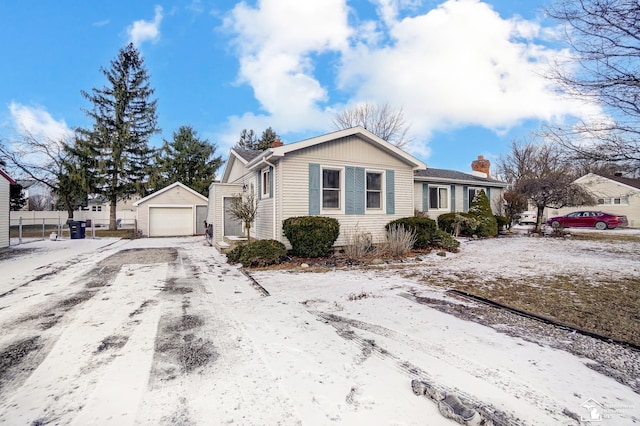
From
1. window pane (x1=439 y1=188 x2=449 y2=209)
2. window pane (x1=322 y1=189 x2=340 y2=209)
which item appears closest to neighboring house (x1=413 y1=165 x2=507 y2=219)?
window pane (x1=439 y1=188 x2=449 y2=209)

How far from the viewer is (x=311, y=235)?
27.2 feet

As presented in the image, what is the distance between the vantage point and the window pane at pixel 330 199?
384 inches

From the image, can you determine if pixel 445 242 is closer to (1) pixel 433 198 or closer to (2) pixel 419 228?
(2) pixel 419 228

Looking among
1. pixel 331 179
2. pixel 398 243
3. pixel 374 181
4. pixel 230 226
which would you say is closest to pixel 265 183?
pixel 331 179

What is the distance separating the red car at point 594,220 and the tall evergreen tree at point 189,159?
27.5m

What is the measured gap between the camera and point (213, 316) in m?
3.96

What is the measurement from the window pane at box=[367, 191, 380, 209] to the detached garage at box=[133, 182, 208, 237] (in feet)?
42.5

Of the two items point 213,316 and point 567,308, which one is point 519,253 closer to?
point 567,308

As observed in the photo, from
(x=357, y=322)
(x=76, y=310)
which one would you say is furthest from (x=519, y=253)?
(x=76, y=310)

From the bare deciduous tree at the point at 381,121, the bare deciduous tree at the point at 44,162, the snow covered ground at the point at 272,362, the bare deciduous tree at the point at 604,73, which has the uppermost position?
the bare deciduous tree at the point at 381,121

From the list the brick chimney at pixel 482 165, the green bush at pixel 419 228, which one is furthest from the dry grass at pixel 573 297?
the brick chimney at pixel 482 165

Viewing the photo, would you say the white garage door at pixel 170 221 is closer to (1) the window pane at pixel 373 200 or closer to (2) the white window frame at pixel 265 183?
(2) the white window frame at pixel 265 183

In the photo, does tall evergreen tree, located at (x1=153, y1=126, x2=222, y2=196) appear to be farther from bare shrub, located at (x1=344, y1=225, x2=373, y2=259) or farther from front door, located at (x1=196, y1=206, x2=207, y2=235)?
bare shrub, located at (x1=344, y1=225, x2=373, y2=259)

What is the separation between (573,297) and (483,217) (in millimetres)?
10010
